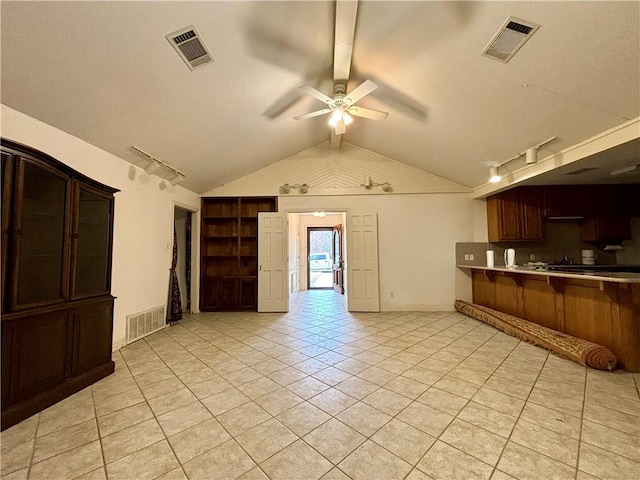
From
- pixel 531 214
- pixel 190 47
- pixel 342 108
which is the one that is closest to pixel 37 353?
pixel 190 47

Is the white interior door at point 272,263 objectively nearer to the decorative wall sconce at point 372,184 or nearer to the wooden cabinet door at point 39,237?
the decorative wall sconce at point 372,184

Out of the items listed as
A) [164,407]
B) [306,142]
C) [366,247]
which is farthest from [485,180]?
[164,407]

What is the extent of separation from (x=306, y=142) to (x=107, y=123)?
3233mm

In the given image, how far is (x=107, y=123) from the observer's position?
9.34 ft

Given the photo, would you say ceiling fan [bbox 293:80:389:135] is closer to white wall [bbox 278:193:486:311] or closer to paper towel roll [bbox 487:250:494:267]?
white wall [bbox 278:193:486:311]

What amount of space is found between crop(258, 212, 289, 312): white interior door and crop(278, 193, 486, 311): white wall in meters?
1.13

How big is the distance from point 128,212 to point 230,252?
2389 mm

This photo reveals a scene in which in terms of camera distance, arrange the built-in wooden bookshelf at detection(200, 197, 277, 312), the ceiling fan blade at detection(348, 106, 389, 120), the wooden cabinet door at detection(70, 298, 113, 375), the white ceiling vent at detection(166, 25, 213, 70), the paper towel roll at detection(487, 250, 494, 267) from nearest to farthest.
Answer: the white ceiling vent at detection(166, 25, 213, 70) → the wooden cabinet door at detection(70, 298, 113, 375) → the ceiling fan blade at detection(348, 106, 389, 120) → the paper towel roll at detection(487, 250, 494, 267) → the built-in wooden bookshelf at detection(200, 197, 277, 312)

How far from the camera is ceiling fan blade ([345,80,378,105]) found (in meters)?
2.61

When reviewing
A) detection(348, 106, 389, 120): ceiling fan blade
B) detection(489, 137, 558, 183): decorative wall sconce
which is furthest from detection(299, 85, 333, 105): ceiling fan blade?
detection(489, 137, 558, 183): decorative wall sconce

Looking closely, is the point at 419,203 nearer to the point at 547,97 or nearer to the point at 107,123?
the point at 547,97

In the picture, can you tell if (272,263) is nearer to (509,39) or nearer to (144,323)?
(144,323)

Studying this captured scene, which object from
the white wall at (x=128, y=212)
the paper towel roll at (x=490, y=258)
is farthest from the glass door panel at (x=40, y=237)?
the paper towel roll at (x=490, y=258)

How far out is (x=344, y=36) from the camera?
8.15 feet
